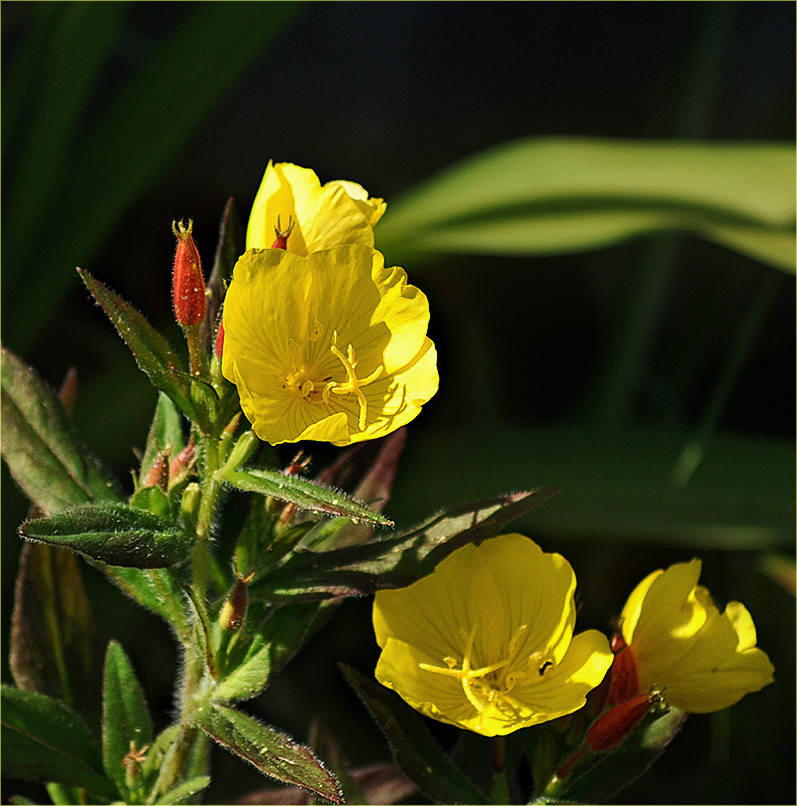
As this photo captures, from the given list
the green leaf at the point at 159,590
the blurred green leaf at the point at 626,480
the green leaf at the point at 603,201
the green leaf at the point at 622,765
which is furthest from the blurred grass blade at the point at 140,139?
the green leaf at the point at 622,765

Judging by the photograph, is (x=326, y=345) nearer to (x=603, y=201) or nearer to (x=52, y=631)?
(x=52, y=631)

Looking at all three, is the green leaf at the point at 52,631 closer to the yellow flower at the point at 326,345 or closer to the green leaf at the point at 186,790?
the green leaf at the point at 186,790

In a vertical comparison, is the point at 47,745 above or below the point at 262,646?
below

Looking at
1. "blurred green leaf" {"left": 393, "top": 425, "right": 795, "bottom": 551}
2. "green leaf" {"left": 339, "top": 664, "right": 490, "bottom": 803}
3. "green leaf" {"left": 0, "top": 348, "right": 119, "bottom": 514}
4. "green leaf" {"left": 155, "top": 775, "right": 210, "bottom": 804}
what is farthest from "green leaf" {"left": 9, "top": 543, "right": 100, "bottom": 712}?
"blurred green leaf" {"left": 393, "top": 425, "right": 795, "bottom": 551}

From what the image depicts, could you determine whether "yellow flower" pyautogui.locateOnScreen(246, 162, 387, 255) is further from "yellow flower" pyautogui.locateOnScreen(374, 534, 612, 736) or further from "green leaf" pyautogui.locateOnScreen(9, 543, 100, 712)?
"green leaf" pyautogui.locateOnScreen(9, 543, 100, 712)

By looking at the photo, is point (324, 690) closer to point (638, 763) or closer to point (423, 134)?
point (638, 763)

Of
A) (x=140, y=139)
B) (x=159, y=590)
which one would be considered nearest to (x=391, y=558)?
(x=159, y=590)

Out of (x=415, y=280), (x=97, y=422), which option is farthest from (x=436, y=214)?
(x=97, y=422)
